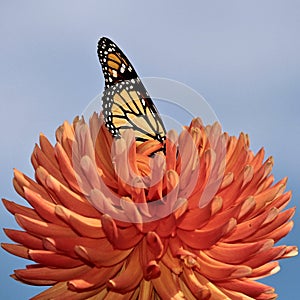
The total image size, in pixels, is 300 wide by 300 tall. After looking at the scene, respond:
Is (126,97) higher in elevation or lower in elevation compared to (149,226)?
higher

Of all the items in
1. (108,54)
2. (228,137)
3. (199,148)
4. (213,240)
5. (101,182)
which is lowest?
(213,240)

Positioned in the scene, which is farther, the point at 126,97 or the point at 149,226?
the point at 126,97

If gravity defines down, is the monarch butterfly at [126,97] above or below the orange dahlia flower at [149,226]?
above

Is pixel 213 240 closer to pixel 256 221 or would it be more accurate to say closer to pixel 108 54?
pixel 256 221

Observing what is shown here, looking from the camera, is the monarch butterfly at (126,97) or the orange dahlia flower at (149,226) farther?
the monarch butterfly at (126,97)

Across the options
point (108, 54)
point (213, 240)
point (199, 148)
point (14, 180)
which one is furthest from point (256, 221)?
point (108, 54)
